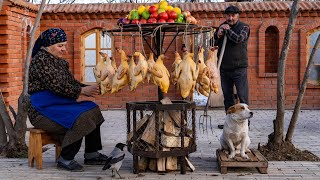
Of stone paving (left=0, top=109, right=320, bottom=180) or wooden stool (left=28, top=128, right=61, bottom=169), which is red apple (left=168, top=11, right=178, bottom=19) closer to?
stone paving (left=0, top=109, right=320, bottom=180)

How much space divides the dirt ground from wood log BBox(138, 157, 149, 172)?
5.93 ft

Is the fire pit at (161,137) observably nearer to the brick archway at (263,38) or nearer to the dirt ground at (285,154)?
the dirt ground at (285,154)

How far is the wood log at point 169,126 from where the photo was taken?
6.81 metres

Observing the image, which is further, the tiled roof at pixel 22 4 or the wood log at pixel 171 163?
the tiled roof at pixel 22 4

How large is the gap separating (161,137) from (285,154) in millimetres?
2085

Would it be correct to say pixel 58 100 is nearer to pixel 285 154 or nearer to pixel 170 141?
pixel 170 141

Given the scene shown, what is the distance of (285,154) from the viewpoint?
7.84 m

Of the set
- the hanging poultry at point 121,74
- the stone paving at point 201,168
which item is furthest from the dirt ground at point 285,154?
the hanging poultry at point 121,74

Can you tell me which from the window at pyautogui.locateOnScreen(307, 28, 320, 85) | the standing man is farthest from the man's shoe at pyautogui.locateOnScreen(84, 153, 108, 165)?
the window at pyautogui.locateOnScreen(307, 28, 320, 85)

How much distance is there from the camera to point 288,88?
16.2m

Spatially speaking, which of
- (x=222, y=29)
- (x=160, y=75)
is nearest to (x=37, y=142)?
(x=160, y=75)

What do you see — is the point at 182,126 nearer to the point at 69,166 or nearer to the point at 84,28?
the point at 69,166

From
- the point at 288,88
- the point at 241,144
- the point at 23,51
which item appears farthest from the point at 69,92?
the point at 288,88

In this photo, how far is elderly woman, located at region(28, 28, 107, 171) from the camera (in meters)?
6.86
